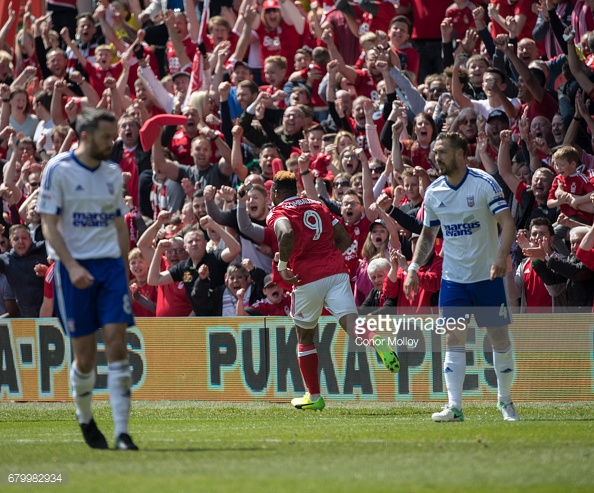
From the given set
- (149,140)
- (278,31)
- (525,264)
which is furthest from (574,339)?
(278,31)

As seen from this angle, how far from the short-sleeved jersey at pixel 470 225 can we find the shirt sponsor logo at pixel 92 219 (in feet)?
11.2

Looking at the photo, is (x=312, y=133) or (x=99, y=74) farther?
(x=99, y=74)

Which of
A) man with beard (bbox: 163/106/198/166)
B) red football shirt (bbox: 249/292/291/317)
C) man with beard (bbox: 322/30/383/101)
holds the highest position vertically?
man with beard (bbox: 322/30/383/101)

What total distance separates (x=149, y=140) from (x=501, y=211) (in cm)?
813

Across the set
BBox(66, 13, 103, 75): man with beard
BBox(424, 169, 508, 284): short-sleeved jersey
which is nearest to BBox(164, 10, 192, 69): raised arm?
BBox(66, 13, 103, 75): man with beard

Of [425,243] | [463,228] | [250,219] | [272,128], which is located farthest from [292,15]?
[463,228]

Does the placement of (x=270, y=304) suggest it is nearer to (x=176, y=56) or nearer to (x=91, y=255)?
(x=91, y=255)

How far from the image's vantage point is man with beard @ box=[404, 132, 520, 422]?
1012cm

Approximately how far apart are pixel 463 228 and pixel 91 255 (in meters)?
3.68

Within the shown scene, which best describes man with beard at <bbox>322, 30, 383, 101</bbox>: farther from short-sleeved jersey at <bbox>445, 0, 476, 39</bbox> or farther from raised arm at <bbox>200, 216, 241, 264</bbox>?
raised arm at <bbox>200, 216, 241, 264</bbox>

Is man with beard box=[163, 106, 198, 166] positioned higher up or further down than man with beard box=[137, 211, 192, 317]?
higher up

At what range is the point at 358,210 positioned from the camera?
14.5m

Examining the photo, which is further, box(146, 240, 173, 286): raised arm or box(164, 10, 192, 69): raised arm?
box(164, 10, 192, 69): raised arm

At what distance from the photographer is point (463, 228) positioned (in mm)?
10203
